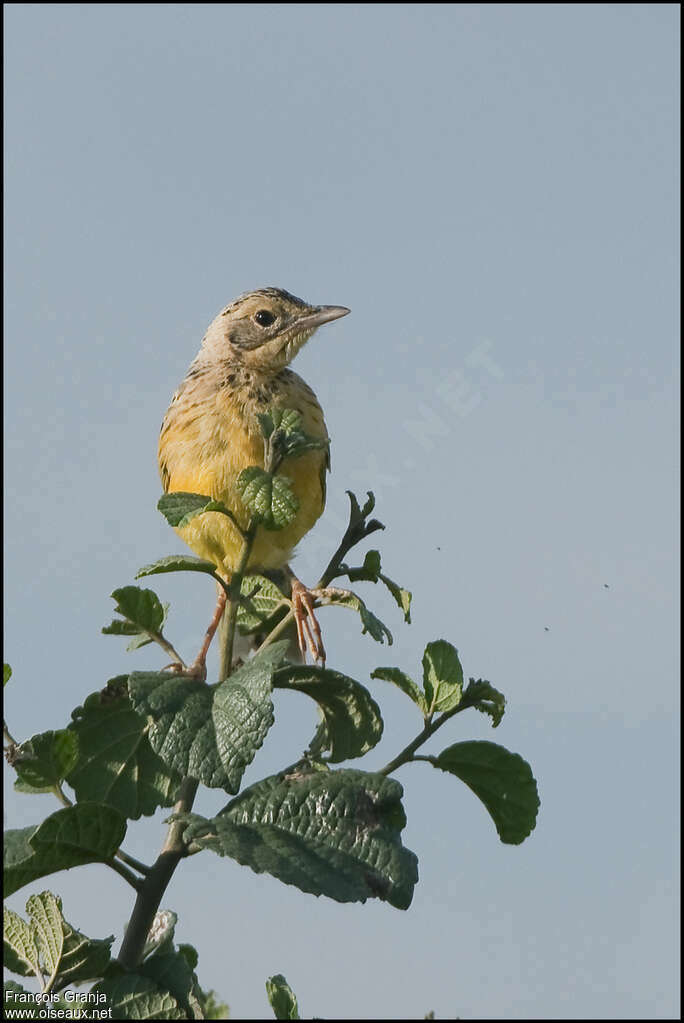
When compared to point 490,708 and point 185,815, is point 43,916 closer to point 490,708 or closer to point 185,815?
point 185,815

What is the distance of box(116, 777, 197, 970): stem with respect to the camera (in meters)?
2.54

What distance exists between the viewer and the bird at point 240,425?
16.6 ft

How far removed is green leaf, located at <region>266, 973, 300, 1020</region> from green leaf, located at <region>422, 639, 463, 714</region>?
0.75 meters

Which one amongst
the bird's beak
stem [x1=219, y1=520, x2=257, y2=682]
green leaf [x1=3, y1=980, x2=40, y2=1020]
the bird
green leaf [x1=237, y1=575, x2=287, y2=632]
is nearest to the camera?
green leaf [x1=3, y1=980, x2=40, y2=1020]

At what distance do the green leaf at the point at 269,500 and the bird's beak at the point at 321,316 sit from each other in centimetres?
404

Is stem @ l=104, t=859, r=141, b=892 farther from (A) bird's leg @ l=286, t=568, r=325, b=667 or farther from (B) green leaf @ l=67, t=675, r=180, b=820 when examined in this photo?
(A) bird's leg @ l=286, t=568, r=325, b=667

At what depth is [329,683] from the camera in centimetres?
296

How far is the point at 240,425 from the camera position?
5.60m

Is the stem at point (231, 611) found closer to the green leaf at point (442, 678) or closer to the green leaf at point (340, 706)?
the green leaf at point (340, 706)

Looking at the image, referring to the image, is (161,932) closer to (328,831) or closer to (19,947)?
(19,947)

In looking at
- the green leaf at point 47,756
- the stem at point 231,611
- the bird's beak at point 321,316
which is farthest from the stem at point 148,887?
the bird's beak at point 321,316

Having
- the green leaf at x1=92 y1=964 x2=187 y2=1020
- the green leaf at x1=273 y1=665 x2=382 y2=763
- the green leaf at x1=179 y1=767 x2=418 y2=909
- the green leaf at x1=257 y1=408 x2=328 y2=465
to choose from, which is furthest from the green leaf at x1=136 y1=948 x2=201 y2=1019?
the green leaf at x1=257 y1=408 x2=328 y2=465

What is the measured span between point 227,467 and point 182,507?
239 centimetres

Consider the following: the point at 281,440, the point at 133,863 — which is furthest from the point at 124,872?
the point at 281,440
